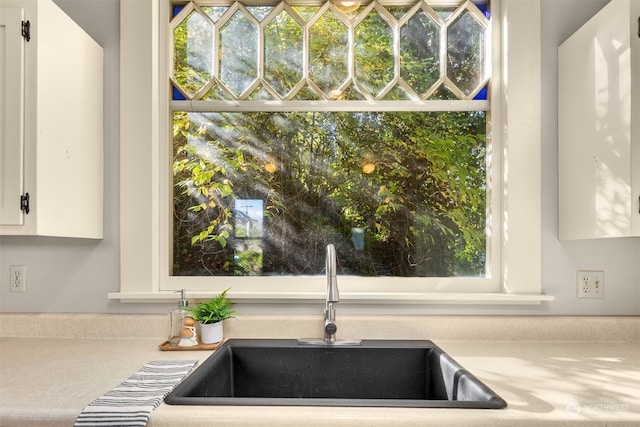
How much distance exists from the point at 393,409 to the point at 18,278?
1469 mm

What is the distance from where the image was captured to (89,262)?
1.91m

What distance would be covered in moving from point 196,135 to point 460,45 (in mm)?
1018

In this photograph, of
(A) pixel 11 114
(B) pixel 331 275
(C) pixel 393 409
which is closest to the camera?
(C) pixel 393 409

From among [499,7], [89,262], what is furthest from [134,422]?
[499,7]

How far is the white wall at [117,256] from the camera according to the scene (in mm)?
1876

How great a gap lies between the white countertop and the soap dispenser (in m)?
0.07

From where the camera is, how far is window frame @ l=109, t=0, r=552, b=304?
185 centimetres

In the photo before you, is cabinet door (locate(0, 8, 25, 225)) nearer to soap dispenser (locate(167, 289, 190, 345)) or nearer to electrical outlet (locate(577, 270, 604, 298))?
soap dispenser (locate(167, 289, 190, 345))

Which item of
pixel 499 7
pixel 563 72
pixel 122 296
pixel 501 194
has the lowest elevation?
pixel 122 296

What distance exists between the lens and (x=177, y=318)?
1.75 m

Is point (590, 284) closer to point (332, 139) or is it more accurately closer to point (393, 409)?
point (332, 139)

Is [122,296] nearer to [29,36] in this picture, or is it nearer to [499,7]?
[29,36]

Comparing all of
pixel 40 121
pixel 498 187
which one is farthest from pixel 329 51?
pixel 40 121

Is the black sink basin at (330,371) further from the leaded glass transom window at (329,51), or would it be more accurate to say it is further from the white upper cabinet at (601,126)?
the leaded glass transom window at (329,51)
